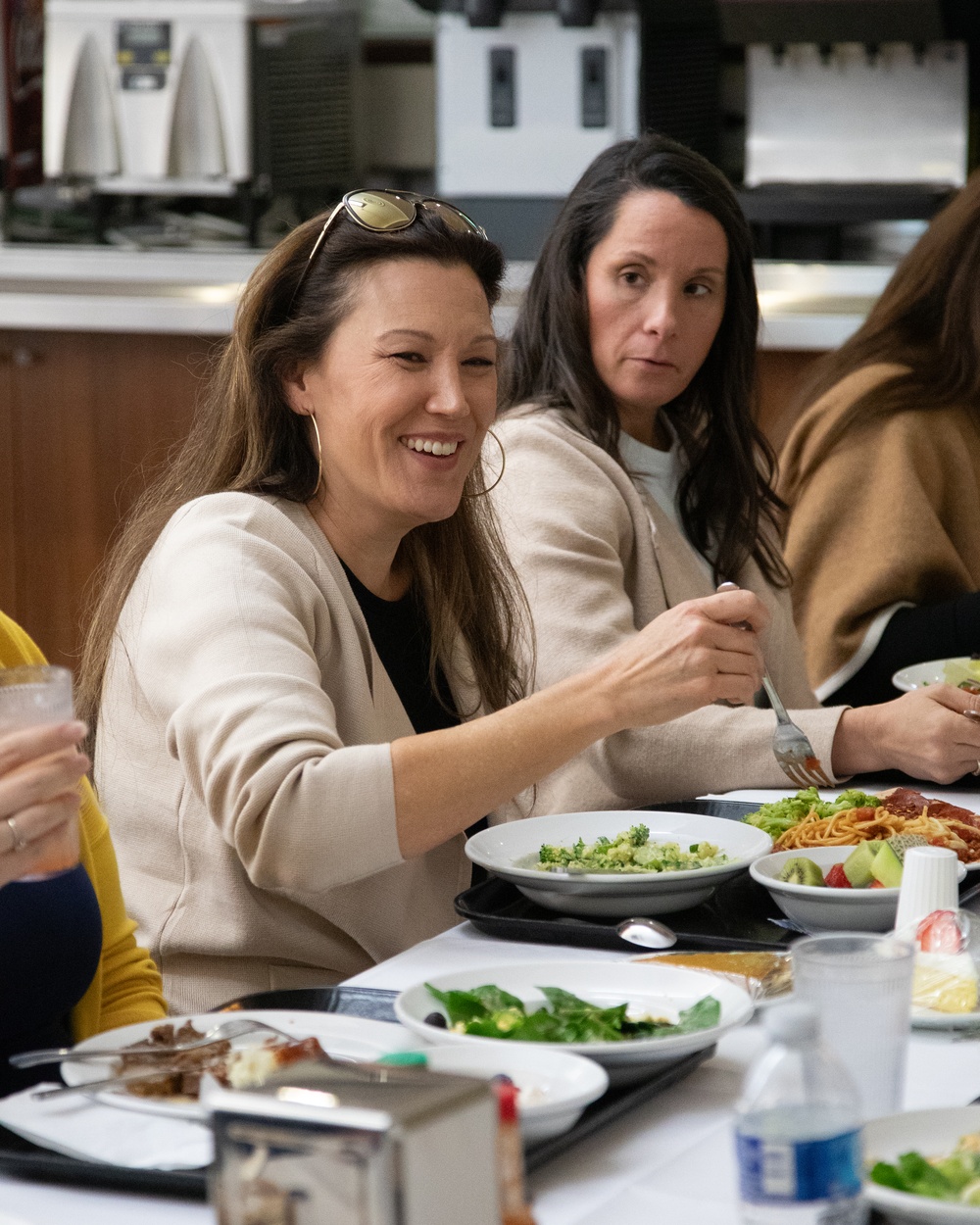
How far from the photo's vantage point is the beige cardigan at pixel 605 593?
192cm

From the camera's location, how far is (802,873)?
4.45 feet

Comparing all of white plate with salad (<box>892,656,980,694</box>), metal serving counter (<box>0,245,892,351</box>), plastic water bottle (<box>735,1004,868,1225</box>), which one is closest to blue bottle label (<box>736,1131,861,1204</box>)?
plastic water bottle (<box>735,1004,868,1225</box>)

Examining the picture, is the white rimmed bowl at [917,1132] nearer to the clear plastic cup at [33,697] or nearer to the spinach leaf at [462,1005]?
the spinach leaf at [462,1005]

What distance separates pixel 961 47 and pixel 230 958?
127 inches

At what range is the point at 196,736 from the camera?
140 cm

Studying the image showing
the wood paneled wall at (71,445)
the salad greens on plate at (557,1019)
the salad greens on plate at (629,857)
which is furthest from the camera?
the wood paneled wall at (71,445)

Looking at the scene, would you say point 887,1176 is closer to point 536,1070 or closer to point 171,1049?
point 536,1070

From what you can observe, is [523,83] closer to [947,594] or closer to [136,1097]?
[947,594]

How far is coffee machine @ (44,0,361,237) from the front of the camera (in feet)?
13.9

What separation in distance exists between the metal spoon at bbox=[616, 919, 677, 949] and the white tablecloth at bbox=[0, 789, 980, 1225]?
188mm

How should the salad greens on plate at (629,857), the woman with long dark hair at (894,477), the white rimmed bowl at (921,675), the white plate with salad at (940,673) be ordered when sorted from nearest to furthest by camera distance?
the salad greens on plate at (629,857), the white plate with salad at (940,673), the white rimmed bowl at (921,675), the woman with long dark hair at (894,477)

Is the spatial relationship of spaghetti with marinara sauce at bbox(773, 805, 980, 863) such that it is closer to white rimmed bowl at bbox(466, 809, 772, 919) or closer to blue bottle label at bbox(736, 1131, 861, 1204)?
white rimmed bowl at bbox(466, 809, 772, 919)

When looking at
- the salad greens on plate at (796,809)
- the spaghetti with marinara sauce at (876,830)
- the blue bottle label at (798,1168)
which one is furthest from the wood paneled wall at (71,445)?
the blue bottle label at (798,1168)

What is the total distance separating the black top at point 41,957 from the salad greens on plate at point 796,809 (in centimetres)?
64
